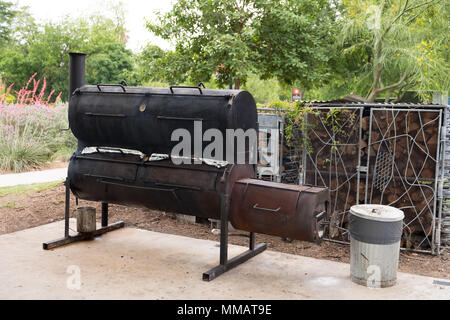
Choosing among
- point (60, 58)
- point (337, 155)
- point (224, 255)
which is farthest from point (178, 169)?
point (60, 58)

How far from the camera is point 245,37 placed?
357 inches

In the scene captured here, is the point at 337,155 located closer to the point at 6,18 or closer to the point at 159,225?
the point at 159,225

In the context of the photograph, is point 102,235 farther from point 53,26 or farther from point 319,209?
point 53,26

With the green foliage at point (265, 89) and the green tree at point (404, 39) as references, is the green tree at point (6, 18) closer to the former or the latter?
the green foliage at point (265, 89)

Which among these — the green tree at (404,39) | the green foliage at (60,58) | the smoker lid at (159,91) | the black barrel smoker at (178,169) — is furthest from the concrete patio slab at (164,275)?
the green foliage at (60,58)

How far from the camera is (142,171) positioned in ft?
17.8

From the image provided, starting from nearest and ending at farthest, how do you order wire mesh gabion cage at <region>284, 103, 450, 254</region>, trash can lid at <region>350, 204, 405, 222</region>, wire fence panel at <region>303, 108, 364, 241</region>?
trash can lid at <region>350, 204, 405, 222</region>
wire mesh gabion cage at <region>284, 103, 450, 254</region>
wire fence panel at <region>303, 108, 364, 241</region>

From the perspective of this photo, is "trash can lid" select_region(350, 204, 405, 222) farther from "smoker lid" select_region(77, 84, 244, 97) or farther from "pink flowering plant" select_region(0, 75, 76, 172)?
"pink flowering plant" select_region(0, 75, 76, 172)

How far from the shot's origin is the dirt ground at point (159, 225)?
588 cm

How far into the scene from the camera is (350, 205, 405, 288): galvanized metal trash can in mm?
4602

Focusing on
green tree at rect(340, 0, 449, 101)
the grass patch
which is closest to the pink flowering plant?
the grass patch

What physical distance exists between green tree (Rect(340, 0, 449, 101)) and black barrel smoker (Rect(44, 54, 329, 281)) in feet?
21.1

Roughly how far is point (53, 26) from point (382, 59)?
25.1 m

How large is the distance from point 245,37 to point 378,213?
5.46 meters
